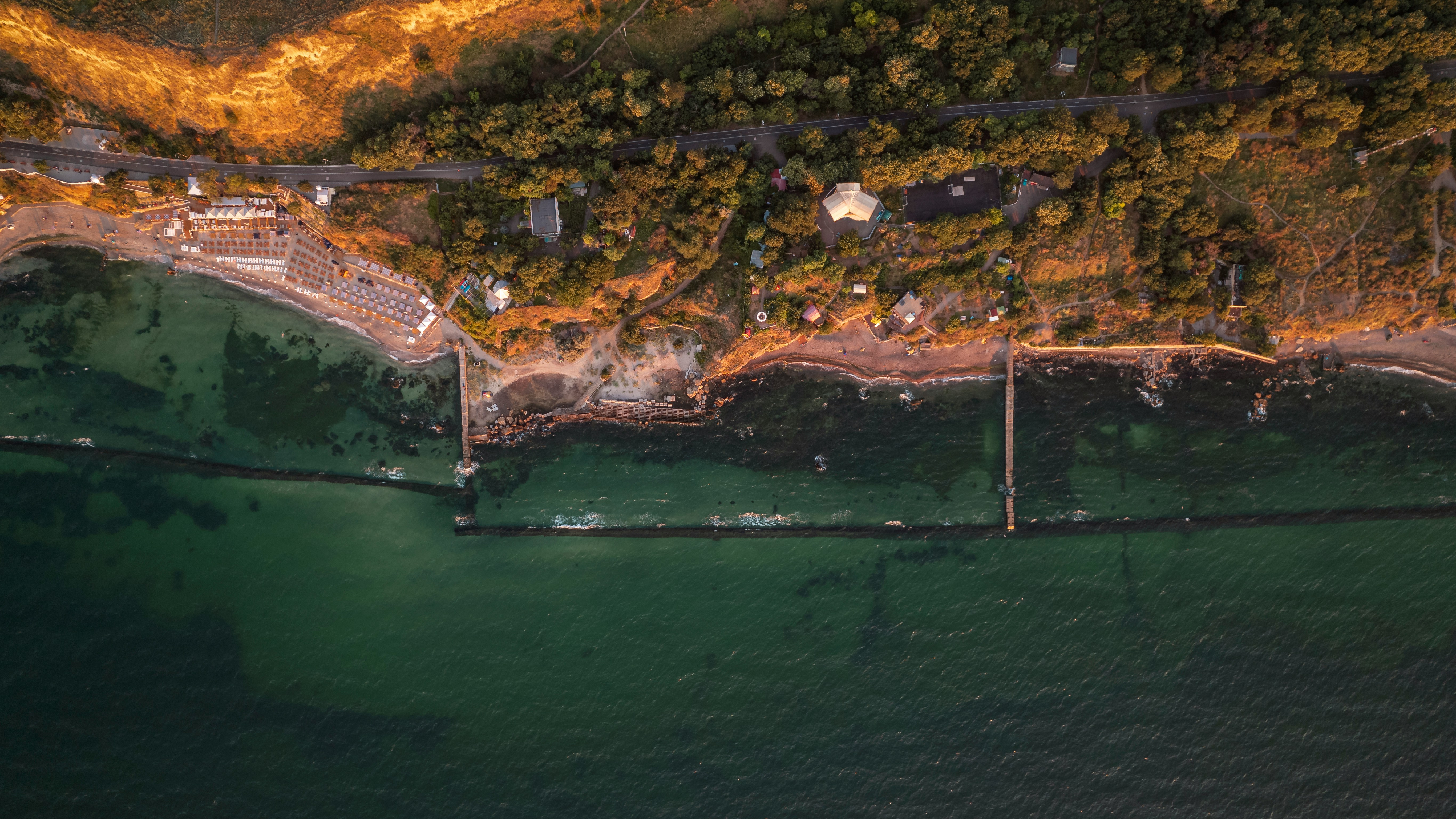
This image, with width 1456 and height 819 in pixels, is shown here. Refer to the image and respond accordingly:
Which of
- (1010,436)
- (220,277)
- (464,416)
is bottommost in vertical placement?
(1010,436)

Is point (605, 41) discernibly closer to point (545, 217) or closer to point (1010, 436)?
point (545, 217)

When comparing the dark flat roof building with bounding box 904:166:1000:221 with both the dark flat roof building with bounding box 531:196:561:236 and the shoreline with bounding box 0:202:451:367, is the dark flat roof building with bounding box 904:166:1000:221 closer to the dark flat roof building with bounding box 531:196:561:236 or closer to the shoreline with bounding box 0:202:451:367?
the dark flat roof building with bounding box 531:196:561:236

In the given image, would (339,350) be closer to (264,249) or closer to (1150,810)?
(264,249)

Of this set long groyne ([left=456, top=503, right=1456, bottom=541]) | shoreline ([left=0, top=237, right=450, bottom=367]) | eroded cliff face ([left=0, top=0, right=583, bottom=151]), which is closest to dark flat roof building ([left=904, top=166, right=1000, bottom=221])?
long groyne ([left=456, top=503, right=1456, bottom=541])

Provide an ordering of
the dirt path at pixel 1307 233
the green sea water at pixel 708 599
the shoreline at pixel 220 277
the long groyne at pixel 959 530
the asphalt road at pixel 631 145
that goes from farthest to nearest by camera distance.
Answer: the long groyne at pixel 959 530 → the green sea water at pixel 708 599 → the shoreline at pixel 220 277 → the dirt path at pixel 1307 233 → the asphalt road at pixel 631 145

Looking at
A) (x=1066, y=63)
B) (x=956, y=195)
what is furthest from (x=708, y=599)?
(x=1066, y=63)

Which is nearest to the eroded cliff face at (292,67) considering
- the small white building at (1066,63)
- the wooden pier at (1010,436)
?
the small white building at (1066,63)

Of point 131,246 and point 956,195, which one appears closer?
point 956,195

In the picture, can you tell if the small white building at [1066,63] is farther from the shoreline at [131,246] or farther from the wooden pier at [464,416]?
the shoreline at [131,246]
